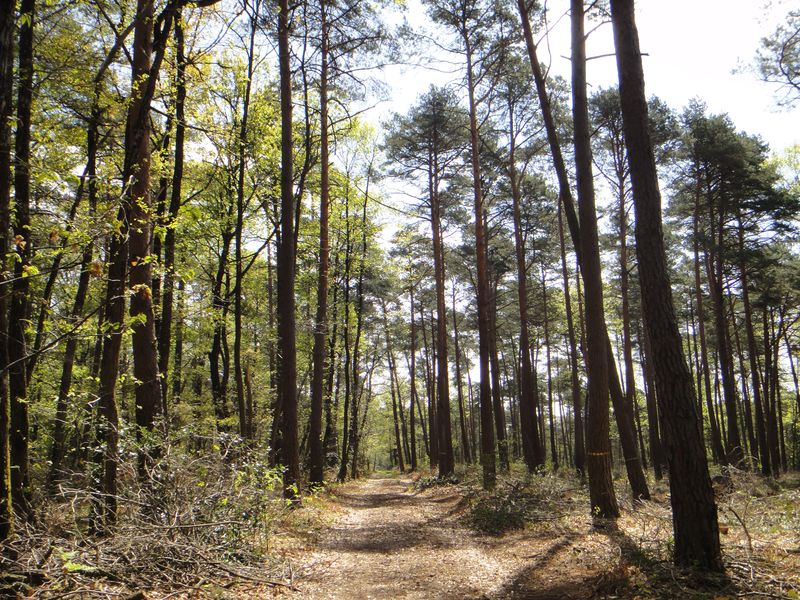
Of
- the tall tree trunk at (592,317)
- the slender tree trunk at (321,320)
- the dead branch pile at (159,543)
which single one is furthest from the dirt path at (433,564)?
the slender tree trunk at (321,320)

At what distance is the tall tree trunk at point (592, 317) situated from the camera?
26.2 feet

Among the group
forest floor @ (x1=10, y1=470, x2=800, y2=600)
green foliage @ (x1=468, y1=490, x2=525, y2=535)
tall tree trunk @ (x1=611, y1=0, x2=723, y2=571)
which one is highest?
tall tree trunk @ (x1=611, y1=0, x2=723, y2=571)

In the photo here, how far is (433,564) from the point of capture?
684 cm

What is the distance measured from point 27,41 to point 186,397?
1143 cm

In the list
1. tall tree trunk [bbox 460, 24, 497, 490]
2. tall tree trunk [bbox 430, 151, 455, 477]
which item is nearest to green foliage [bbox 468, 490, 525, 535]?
tall tree trunk [bbox 460, 24, 497, 490]

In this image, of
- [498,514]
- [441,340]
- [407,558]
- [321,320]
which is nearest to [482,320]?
[441,340]

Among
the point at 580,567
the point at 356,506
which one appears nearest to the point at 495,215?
the point at 356,506

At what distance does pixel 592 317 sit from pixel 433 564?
183 inches

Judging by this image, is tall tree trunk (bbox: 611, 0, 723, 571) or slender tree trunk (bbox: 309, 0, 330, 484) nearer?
tall tree trunk (bbox: 611, 0, 723, 571)

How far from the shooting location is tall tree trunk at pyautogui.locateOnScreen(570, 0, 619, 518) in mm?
7996

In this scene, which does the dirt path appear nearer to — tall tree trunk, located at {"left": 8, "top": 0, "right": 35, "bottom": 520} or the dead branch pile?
the dead branch pile

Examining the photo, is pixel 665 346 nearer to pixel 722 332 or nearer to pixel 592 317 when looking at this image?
pixel 592 317

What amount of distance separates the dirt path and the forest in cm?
6

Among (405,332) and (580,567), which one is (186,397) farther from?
(405,332)
